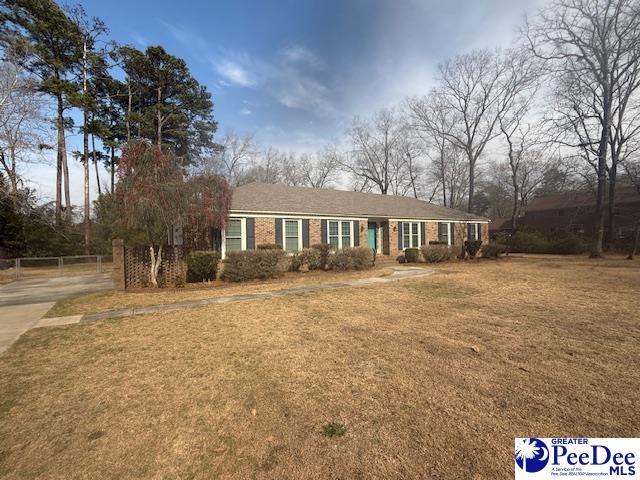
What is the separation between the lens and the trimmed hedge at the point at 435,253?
16.9 m

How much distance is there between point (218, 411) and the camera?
2887mm

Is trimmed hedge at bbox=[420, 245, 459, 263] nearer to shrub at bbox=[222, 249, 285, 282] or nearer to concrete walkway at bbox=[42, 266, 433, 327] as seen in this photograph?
concrete walkway at bbox=[42, 266, 433, 327]

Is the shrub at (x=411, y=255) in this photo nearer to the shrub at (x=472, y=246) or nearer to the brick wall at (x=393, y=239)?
the brick wall at (x=393, y=239)

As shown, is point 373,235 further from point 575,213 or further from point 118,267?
point 575,213

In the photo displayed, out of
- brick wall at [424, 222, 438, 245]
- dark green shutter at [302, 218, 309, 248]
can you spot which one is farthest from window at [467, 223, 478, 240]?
dark green shutter at [302, 218, 309, 248]

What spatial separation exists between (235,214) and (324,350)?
34.2 ft

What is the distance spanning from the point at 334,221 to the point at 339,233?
28.9 inches

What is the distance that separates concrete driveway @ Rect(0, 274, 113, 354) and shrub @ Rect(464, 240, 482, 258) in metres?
19.2

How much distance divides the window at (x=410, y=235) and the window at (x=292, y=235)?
7.84 m

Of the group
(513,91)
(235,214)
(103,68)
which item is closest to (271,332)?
(235,214)

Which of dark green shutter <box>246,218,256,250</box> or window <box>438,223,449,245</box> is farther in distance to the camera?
window <box>438,223,449,245</box>

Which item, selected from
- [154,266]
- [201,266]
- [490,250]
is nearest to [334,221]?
[201,266]

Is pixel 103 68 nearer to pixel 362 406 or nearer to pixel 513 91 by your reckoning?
pixel 362 406

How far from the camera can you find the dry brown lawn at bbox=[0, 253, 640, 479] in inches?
88.9
